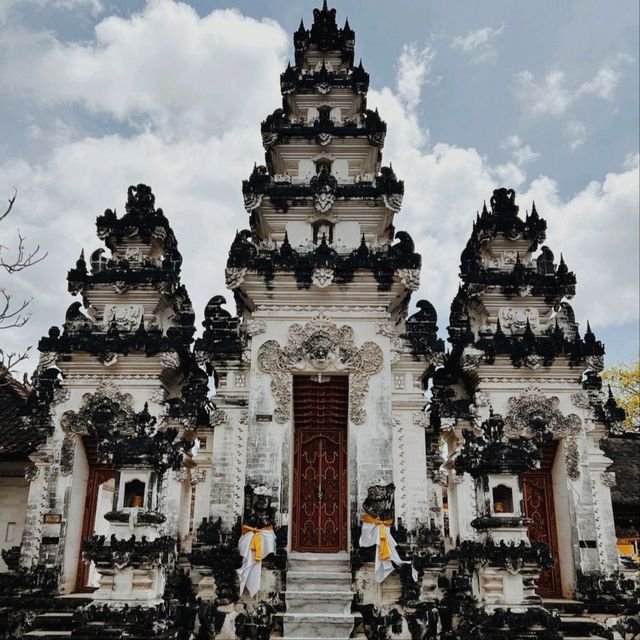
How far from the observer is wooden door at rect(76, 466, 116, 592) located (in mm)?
16031

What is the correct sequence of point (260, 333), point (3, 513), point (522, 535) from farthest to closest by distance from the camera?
point (3, 513)
point (260, 333)
point (522, 535)

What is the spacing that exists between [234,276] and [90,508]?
7.34 meters

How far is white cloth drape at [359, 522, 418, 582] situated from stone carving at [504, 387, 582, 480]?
470 cm

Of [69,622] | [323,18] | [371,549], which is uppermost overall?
[323,18]

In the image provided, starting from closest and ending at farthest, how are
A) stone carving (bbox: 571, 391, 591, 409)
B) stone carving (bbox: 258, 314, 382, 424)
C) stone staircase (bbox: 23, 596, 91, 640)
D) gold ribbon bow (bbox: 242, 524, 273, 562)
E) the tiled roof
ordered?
gold ribbon bow (bbox: 242, 524, 273, 562), stone staircase (bbox: 23, 596, 91, 640), stone carving (bbox: 258, 314, 382, 424), stone carving (bbox: 571, 391, 591, 409), the tiled roof

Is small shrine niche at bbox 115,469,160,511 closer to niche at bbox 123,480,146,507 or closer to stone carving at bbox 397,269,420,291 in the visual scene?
niche at bbox 123,480,146,507

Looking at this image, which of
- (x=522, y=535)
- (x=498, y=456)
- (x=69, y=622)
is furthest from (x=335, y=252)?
(x=69, y=622)

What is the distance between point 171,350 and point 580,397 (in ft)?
36.2

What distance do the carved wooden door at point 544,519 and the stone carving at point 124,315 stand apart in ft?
38.5

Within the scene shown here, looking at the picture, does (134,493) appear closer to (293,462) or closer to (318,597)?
(293,462)

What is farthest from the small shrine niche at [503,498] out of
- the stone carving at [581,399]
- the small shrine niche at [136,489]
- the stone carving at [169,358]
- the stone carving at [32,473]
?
the stone carving at [32,473]

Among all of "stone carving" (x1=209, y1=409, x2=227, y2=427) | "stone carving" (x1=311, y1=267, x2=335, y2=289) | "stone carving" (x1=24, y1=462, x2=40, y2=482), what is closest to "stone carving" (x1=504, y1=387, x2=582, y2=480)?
"stone carving" (x1=311, y1=267, x2=335, y2=289)

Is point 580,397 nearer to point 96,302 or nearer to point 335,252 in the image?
point 335,252

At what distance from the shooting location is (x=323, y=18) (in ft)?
73.6
